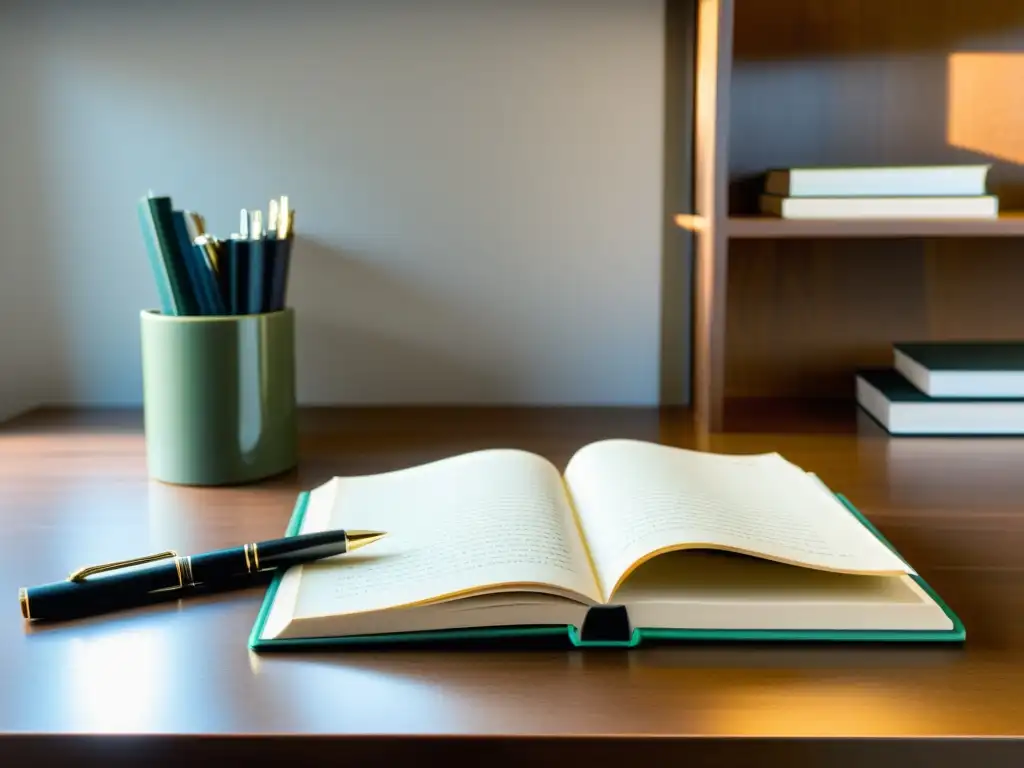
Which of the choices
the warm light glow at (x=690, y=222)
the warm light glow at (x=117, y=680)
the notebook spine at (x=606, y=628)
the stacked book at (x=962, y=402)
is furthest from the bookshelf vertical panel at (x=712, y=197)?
the warm light glow at (x=117, y=680)

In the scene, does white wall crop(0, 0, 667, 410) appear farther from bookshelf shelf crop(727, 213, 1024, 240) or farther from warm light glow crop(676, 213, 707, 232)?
bookshelf shelf crop(727, 213, 1024, 240)

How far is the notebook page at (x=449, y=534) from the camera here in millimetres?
568

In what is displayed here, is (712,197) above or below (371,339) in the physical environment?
above

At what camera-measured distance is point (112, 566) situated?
2.03 ft

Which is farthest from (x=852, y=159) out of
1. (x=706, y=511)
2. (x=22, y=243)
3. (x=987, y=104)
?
(x=22, y=243)

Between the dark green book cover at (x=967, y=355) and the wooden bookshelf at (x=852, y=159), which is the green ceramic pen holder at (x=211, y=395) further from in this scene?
the dark green book cover at (x=967, y=355)

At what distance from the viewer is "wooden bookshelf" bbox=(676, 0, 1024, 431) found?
114cm

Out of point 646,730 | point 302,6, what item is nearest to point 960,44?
point 302,6

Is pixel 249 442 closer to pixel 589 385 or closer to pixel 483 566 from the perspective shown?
pixel 483 566

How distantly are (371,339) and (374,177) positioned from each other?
0.57ft

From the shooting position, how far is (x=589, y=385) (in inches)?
47.2

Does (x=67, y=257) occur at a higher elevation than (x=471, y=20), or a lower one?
lower

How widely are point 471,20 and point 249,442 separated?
526mm

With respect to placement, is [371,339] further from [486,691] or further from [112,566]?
[486,691]
